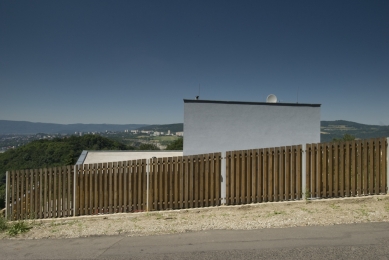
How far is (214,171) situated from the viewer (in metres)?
7.14

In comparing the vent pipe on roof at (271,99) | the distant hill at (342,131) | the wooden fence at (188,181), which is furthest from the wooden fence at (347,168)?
the distant hill at (342,131)

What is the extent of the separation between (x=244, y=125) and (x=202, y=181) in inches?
174

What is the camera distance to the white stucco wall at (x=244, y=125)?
423 inches

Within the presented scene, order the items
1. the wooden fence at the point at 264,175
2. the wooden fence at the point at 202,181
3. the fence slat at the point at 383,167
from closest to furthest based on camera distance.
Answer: the fence slat at the point at 383,167
the wooden fence at the point at 202,181
the wooden fence at the point at 264,175

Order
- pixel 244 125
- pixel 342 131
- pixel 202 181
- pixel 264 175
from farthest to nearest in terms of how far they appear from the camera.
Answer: pixel 342 131, pixel 244 125, pixel 202 181, pixel 264 175

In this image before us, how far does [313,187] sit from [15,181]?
26.4ft

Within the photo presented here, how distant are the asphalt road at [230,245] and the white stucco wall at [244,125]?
6.01 metres

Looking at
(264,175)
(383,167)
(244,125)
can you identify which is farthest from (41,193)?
(383,167)

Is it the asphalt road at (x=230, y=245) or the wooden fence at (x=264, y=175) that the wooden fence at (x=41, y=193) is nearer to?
the asphalt road at (x=230, y=245)

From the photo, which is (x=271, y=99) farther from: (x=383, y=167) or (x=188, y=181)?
(x=188, y=181)

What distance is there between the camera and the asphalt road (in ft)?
12.9

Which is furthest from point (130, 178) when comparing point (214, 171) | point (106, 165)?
point (214, 171)

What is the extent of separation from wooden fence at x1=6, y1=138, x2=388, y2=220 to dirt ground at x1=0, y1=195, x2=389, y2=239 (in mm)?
357

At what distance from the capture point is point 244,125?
10.9 meters
